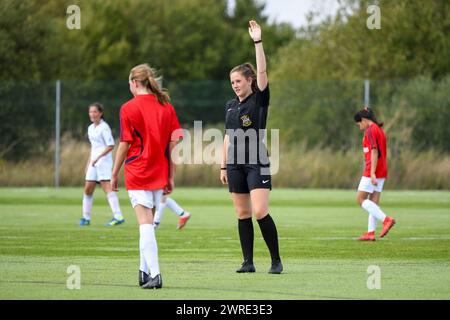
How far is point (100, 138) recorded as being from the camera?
19.8 meters

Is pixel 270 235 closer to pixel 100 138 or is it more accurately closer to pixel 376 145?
pixel 376 145

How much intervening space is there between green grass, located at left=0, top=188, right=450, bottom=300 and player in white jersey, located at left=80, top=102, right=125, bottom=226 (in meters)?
0.41

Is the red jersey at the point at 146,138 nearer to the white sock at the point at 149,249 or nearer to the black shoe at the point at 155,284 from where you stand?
the white sock at the point at 149,249

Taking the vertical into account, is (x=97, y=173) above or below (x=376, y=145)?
below

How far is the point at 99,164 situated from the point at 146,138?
32.1ft

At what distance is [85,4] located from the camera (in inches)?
2437

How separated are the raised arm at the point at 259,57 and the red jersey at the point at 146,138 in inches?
47.7

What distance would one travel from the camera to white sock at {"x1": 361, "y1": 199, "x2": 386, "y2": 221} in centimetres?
1616

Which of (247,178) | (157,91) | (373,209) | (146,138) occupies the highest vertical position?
(157,91)

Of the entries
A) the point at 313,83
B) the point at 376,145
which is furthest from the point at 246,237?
the point at 313,83

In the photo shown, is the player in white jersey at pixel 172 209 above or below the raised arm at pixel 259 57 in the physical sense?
below

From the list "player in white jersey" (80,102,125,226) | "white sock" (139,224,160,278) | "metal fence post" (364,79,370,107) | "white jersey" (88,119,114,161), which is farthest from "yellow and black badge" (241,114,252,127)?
"metal fence post" (364,79,370,107)

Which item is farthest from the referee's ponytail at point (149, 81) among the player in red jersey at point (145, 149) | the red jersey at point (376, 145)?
the red jersey at point (376, 145)

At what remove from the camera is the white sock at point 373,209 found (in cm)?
1616
